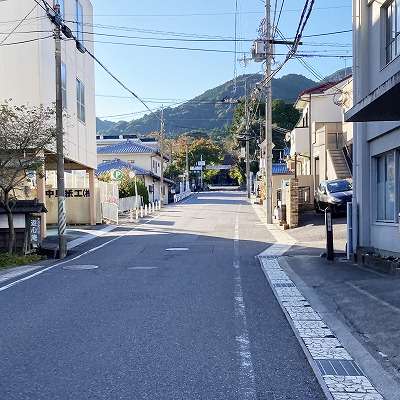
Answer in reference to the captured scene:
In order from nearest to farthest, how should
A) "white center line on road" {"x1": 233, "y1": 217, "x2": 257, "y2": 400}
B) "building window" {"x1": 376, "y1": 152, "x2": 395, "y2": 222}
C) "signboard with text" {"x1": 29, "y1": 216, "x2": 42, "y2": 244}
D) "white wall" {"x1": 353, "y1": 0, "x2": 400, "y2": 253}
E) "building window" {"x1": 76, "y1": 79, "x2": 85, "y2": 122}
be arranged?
"white center line on road" {"x1": 233, "y1": 217, "x2": 257, "y2": 400}, "building window" {"x1": 376, "y1": 152, "x2": 395, "y2": 222}, "white wall" {"x1": 353, "y1": 0, "x2": 400, "y2": 253}, "signboard with text" {"x1": 29, "y1": 216, "x2": 42, "y2": 244}, "building window" {"x1": 76, "y1": 79, "x2": 85, "y2": 122}

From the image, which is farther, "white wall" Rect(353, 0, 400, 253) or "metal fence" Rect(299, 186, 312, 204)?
"metal fence" Rect(299, 186, 312, 204)

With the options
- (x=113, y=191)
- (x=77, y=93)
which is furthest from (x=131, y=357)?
(x=113, y=191)

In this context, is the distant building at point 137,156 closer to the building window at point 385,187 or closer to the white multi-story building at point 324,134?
the white multi-story building at point 324,134

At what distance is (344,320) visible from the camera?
7.36 m

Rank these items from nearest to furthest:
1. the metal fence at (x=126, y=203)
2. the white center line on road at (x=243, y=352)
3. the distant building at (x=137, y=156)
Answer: the white center line on road at (x=243, y=352) → the metal fence at (x=126, y=203) → the distant building at (x=137, y=156)

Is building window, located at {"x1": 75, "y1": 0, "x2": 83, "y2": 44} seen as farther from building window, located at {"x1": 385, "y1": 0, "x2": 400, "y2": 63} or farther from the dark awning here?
the dark awning

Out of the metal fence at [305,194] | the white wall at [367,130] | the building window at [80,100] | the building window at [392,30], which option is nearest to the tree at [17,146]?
the building window at [80,100]

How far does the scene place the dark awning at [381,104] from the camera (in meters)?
7.67

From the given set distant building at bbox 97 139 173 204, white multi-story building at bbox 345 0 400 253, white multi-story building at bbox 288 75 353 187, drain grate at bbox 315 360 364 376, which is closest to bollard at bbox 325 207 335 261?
white multi-story building at bbox 345 0 400 253

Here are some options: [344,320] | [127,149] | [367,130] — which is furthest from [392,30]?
[127,149]

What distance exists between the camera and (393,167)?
12266mm

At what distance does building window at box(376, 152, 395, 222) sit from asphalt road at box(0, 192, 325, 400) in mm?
3538

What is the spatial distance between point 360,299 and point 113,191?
25.0 metres

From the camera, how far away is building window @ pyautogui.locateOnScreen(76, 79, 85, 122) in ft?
79.7
